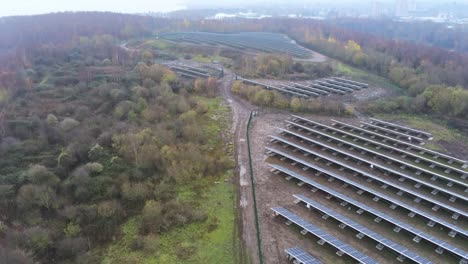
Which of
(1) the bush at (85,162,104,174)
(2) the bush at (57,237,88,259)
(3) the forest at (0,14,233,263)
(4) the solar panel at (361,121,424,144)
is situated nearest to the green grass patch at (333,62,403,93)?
(4) the solar panel at (361,121,424,144)

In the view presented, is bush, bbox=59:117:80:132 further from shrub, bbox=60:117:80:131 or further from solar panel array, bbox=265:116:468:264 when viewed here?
solar panel array, bbox=265:116:468:264

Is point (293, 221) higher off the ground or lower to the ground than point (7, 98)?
lower

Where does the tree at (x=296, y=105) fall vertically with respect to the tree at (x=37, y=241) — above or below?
above

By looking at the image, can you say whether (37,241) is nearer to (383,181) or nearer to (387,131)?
(383,181)

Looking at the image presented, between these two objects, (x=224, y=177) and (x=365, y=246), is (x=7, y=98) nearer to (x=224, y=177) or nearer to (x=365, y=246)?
(x=224, y=177)

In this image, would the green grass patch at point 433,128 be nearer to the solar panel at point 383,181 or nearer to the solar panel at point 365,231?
the solar panel at point 383,181

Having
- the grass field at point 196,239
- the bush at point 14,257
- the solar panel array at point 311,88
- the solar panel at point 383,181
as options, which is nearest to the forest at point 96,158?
the bush at point 14,257

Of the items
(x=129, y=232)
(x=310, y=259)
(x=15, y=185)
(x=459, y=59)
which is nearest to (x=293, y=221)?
(x=310, y=259)
